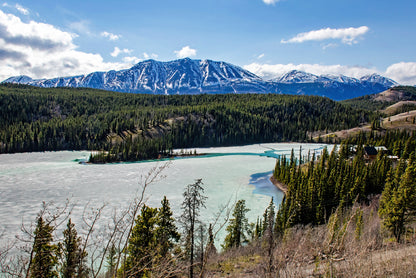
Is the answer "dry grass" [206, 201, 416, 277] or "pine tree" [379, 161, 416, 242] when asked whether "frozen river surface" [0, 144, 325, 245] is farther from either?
"pine tree" [379, 161, 416, 242]

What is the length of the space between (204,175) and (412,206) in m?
45.1

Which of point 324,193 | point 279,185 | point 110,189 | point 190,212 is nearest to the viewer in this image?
point 190,212

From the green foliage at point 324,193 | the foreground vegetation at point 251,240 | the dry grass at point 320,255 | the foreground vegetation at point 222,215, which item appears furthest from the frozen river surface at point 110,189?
the dry grass at point 320,255

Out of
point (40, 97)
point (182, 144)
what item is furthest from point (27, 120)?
point (182, 144)

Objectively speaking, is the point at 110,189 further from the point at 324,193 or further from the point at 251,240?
the point at 324,193

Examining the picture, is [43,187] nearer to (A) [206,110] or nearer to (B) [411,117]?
(A) [206,110]

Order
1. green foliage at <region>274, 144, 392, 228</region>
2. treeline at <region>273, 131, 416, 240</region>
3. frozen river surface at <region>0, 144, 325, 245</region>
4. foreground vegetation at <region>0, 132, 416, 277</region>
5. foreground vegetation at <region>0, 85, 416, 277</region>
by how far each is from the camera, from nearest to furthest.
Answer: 1. foreground vegetation at <region>0, 132, 416, 277</region>
2. foreground vegetation at <region>0, 85, 416, 277</region>
3. treeline at <region>273, 131, 416, 240</region>
4. green foliage at <region>274, 144, 392, 228</region>
5. frozen river surface at <region>0, 144, 325, 245</region>

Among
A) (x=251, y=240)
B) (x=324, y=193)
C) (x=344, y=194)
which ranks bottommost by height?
(x=251, y=240)

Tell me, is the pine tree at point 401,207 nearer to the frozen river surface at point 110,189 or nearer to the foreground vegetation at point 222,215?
the foreground vegetation at point 222,215

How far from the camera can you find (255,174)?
7094 cm

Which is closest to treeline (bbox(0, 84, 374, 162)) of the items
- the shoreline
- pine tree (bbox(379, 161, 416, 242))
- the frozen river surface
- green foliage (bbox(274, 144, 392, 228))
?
the frozen river surface

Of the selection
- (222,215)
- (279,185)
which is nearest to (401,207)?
(222,215)

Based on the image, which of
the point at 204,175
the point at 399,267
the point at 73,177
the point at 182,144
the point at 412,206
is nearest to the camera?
the point at 399,267

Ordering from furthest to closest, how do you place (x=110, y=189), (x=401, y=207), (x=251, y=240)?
(x=110, y=189) < (x=251, y=240) < (x=401, y=207)
